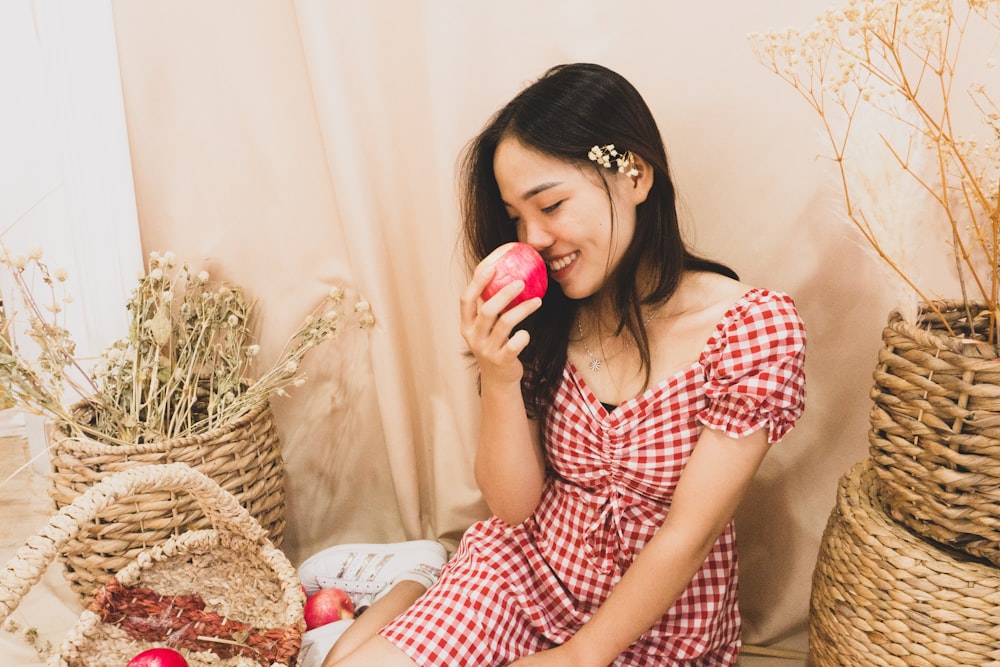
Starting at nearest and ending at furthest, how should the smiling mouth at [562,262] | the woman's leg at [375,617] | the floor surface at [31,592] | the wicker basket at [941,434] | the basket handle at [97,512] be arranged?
the wicker basket at [941,434], the basket handle at [97,512], the smiling mouth at [562,262], the woman's leg at [375,617], the floor surface at [31,592]

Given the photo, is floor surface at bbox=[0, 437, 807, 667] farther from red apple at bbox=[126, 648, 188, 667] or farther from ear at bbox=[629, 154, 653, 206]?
ear at bbox=[629, 154, 653, 206]

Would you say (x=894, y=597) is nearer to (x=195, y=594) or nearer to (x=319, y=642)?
(x=319, y=642)

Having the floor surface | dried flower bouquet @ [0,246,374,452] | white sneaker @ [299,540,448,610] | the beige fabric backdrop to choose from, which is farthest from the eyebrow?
the floor surface

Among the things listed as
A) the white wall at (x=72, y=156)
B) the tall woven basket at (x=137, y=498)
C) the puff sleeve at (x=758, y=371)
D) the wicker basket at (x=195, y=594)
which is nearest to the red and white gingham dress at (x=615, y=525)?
the puff sleeve at (x=758, y=371)

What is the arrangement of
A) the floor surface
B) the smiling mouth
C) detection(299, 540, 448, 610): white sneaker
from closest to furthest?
1. the smiling mouth
2. the floor surface
3. detection(299, 540, 448, 610): white sneaker

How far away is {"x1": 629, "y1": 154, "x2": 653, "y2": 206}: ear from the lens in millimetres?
1016

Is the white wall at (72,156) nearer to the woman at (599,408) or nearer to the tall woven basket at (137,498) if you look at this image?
the tall woven basket at (137,498)

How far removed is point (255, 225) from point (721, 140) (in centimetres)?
88

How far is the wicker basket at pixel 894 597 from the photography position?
846mm

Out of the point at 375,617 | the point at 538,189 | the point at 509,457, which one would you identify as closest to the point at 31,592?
the point at 375,617

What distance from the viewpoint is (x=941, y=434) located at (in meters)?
0.84

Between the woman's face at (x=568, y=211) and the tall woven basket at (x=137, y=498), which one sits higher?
the woman's face at (x=568, y=211)

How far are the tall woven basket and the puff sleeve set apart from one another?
0.80 m

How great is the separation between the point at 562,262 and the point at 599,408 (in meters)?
0.23
